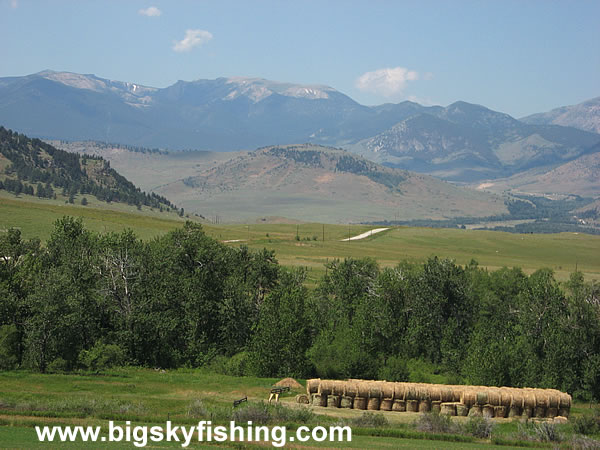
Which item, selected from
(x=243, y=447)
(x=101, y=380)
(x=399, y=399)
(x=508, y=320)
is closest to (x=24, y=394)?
(x=101, y=380)

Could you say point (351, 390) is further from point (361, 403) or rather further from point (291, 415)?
point (291, 415)

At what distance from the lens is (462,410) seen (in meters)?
43.9

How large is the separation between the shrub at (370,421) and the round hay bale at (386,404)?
17.1 ft

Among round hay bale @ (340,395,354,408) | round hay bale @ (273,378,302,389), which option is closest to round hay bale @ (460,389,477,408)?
round hay bale @ (340,395,354,408)

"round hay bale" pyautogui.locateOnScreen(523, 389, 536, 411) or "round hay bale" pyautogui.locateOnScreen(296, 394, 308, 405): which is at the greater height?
"round hay bale" pyautogui.locateOnScreen(523, 389, 536, 411)

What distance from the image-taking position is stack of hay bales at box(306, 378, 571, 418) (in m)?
43.8

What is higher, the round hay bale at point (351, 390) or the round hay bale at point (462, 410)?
the round hay bale at point (351, 390)

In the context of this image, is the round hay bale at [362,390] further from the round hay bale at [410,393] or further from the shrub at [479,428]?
the shrub at [479,428]

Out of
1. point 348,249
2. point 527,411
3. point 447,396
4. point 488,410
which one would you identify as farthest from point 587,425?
point 348,249

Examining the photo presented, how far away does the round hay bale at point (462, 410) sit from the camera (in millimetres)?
43844

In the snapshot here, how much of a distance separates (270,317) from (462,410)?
20.0 metres

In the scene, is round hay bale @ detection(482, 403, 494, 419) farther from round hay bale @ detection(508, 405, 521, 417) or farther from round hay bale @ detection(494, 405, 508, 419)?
round hay bale @ detection(508, 405, 521, 417)

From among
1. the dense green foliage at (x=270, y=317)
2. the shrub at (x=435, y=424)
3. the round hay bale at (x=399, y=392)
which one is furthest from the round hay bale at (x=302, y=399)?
the dense green foliage at (x=270, y=317)

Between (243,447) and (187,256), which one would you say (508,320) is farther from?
(243,447)
